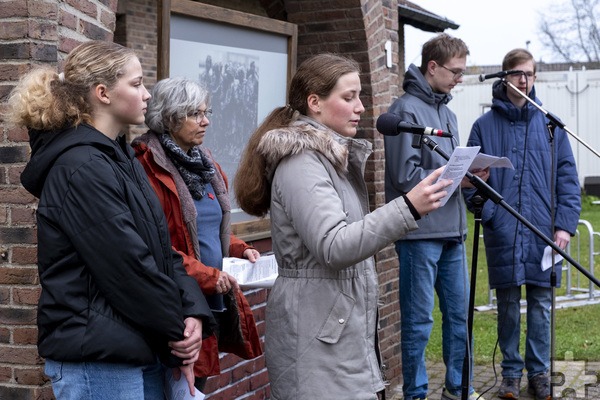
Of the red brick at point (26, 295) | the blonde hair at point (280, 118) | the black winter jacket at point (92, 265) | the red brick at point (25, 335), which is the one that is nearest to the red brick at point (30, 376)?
the red brick at point (25, 335)

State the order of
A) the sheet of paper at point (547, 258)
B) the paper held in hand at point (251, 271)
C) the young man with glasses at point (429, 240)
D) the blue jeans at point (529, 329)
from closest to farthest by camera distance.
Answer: the paper held in hand at point (251, 271) → the young man with glasses at point (429, 240) → the sheet of paper at point (547, 258) → the blue jeans at point (529, 329)

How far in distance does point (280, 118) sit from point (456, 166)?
82 cm

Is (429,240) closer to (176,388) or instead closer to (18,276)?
(176,388)

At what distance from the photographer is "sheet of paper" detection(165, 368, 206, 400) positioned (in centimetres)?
336

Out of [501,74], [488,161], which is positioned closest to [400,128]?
[488,161]

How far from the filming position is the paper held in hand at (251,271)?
4176mm

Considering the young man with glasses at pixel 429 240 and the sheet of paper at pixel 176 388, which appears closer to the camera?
the sheet of paper at pixel 176 388

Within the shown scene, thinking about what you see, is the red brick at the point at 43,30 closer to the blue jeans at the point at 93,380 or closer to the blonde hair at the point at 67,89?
the blonde hair at the point at 67,89

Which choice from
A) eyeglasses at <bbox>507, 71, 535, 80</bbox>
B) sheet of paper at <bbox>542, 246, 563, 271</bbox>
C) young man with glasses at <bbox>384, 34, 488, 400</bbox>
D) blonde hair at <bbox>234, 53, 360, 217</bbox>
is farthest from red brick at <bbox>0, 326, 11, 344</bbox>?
eyeglasses at <bbox>507, 71, 535, 80</bbox>

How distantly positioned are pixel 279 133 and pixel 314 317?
2.28 ft

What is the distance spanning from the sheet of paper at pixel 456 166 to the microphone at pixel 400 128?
1.38 ft

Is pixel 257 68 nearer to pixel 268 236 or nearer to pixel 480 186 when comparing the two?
pixel 268 236

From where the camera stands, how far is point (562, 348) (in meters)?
7.98

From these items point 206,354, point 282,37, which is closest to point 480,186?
point 206,354
